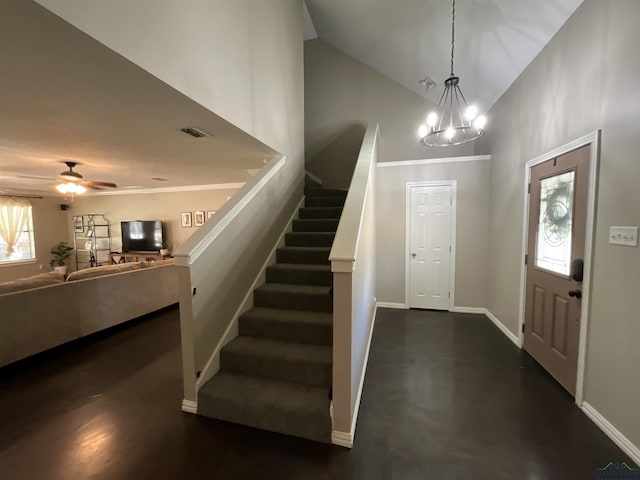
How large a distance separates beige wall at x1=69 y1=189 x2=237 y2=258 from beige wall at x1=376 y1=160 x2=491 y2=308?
3.69 meters

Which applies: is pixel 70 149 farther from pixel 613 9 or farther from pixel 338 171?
pixel 613 9

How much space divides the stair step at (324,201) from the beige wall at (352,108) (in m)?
1.37

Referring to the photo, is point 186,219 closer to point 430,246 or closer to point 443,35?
point 430,246

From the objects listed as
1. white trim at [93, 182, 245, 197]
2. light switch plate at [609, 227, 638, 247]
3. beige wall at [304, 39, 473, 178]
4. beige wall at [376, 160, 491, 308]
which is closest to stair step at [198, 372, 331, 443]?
light switch plate at [609, 227, 638, 247]

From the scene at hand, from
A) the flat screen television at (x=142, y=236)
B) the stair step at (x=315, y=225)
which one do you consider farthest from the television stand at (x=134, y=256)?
the stair step at (x=315, y=225)

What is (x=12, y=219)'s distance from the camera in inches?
240

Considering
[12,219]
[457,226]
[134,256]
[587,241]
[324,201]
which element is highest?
[324,201]

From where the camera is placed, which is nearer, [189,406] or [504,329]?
[189,406]

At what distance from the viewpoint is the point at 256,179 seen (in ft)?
9.04

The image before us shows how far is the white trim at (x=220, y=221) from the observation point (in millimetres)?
1861

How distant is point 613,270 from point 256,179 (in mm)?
2990

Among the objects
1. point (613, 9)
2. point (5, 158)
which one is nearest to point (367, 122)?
point (613, 9)

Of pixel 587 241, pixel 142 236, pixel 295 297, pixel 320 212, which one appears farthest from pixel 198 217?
pixel 587 241

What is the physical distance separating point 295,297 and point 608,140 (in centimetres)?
269
